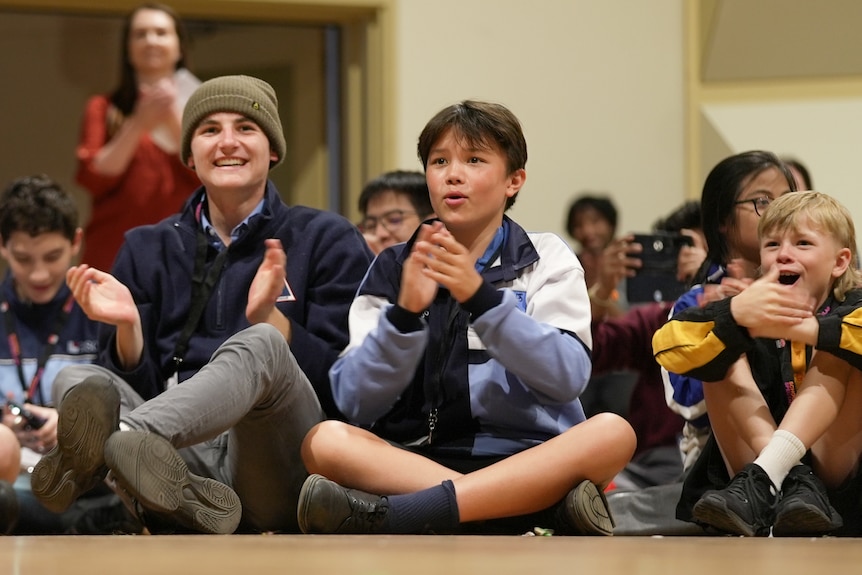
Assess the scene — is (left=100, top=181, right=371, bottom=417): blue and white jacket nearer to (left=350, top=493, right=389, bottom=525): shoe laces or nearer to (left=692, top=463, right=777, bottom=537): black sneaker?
(left=350, top=493, right=389, bottom=525): shoe laces

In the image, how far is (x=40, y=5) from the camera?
4.59 meters

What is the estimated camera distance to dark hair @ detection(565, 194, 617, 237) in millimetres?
4707

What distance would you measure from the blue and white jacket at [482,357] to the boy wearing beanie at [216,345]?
153mm

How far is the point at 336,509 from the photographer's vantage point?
7.25ft

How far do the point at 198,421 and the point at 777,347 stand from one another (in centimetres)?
118

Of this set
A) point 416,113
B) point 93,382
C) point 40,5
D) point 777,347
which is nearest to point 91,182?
point 40,5

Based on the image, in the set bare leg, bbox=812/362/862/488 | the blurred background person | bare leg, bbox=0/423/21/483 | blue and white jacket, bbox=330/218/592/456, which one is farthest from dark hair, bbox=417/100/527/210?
bare leg, bbox=0/423/21/483

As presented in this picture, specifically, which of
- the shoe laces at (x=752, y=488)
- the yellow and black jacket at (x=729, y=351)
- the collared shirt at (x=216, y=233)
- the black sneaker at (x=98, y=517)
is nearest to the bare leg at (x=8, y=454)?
the black sneaker at (x=98, y=517)

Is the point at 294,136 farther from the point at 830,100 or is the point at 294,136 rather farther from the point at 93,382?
the point at 93,382

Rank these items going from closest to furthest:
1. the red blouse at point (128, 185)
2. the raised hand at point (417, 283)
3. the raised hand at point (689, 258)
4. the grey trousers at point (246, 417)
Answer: the grey trousers at point (246, 417) < the raised hand at point (417, 283) < the raised hand at point (689, 258) < the red blouse at point (128, 185)

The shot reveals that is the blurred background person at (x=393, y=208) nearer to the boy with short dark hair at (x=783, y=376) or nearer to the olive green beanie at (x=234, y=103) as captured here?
the olive green beanie at (x=234, y=103)

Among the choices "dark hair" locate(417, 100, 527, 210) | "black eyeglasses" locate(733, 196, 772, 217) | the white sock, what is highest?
"dark hair" locate(417, 100, 527, 210)

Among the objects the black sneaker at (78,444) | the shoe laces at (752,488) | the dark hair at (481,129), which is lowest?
the shoe laces at (752,488)

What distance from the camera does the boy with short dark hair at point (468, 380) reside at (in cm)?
231
